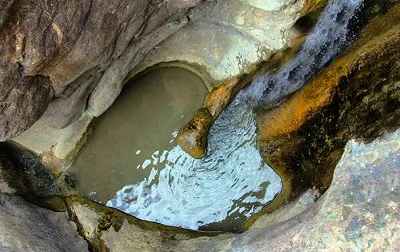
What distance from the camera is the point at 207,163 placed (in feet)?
14.6

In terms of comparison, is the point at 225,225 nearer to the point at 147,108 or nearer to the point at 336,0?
the point at 147,108

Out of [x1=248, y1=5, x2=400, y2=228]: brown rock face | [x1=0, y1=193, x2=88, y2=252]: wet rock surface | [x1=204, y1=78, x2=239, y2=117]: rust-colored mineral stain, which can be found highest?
[x1=204, y1=78, x2=239, y2=117]: rust-colored mineral stain

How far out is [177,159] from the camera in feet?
14.5

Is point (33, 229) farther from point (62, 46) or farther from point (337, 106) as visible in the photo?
A: point (337, 106)

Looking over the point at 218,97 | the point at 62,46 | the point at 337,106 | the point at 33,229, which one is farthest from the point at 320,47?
the point at 33,229

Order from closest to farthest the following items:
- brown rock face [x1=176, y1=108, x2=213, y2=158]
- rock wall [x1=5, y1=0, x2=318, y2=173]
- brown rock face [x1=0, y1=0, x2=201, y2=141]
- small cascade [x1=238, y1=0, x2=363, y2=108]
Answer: brown rock face [x1=0, y1=0, x2=201, y2=141]
rock wall [x1=5, y1=0, x2=318, y2=173]
small cascade [x1=238, y1=0, x2=363, y2=108]
brown rock face [x1=176, y1=108, x2=213, y2=158]

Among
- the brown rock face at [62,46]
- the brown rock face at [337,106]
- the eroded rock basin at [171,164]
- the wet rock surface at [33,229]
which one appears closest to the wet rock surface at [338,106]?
the brown rock face at [337,106]

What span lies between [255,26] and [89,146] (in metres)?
1.88

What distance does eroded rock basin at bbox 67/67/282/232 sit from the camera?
4.33 metres

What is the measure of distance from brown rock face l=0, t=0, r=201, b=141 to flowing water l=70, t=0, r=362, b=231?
0.68 meters

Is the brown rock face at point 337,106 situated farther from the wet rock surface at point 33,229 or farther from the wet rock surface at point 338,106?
the wet rock surface at point 33,229

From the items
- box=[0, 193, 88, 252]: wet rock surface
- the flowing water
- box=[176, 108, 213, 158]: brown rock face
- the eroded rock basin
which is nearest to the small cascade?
the flowing water

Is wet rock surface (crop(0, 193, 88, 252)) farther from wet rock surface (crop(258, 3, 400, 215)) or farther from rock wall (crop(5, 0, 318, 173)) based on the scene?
wet rock surface (crop(258, 3, 400, 215))

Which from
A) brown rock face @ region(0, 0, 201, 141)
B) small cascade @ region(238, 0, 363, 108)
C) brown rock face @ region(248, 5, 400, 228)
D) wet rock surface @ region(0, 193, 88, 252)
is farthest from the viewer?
small cascade @ region(238, 0, 363, 108)
